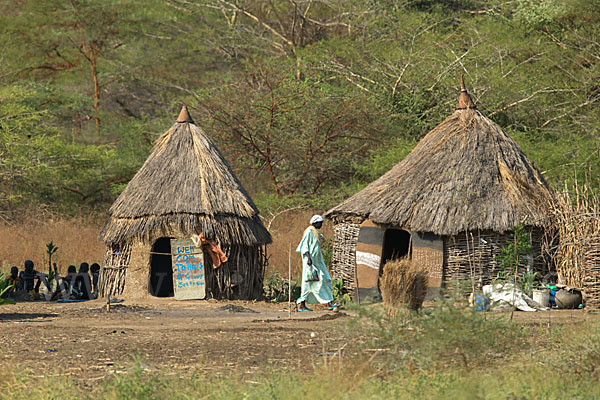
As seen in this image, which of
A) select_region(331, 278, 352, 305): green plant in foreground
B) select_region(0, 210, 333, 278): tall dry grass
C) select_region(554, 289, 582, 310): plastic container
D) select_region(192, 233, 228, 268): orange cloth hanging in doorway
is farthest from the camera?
select_region(0, 210, 333, 278): tall dry grass

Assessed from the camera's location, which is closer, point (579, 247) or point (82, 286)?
point (579, 247)

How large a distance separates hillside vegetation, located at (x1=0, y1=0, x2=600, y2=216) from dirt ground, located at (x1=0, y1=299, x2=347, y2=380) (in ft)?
30.8

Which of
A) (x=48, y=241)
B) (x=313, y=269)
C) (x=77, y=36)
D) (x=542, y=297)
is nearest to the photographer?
(x=313, y=269)

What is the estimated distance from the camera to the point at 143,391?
17.9ft

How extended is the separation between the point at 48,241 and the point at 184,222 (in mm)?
6441

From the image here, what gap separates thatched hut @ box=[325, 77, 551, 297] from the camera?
1319 centimetres

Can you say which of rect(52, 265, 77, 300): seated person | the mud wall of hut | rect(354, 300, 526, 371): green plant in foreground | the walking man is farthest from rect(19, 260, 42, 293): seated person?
rect(354, 300, 526, 371): green plant in foreground

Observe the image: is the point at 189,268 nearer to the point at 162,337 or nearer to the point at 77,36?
the point at 162,337

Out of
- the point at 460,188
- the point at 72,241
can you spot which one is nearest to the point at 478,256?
the point at 460,188

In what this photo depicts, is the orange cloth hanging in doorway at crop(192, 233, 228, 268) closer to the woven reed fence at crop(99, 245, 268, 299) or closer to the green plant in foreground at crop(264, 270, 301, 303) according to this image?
the woven reed fence at crop(99, 245, 268, 299)

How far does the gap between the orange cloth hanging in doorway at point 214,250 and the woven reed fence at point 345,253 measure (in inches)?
89.0

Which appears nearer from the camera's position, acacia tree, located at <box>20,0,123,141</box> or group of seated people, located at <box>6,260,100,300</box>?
group of seated people, located at <box>6,260,100,300</box>

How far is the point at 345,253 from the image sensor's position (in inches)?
574

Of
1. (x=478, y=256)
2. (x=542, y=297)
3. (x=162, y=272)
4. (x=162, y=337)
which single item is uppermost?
(x=478, y=256)
